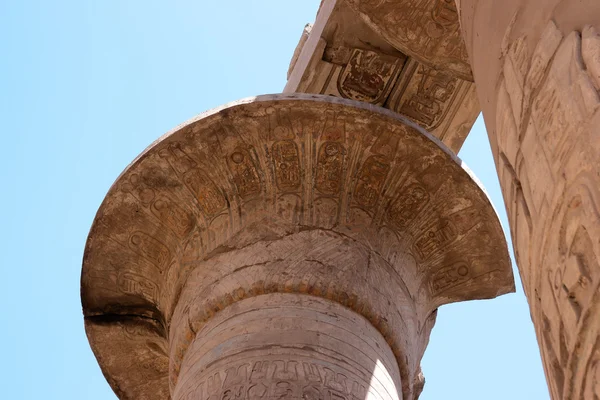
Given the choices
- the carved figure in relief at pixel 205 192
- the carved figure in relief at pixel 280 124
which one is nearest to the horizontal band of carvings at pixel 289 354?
the carved figure in relief at pixel 205 192

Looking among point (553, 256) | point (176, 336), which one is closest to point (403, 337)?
point (176, 336)

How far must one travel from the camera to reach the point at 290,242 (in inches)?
211

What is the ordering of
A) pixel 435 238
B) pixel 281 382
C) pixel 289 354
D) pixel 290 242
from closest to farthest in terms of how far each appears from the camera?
pixel 281 382, pixel 289 354, pixel 290 242, pixel 435 238

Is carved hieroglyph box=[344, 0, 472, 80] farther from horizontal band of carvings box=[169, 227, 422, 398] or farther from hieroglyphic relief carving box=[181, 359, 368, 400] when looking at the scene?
hieroglyphic relief carving box=[181, 359, 368, 400]

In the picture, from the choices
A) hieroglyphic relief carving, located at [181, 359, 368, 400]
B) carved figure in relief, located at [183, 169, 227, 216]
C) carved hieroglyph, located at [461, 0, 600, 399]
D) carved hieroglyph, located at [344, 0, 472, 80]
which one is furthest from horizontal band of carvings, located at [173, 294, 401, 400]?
carved hieroglyph, located at [344, 0, 472, 80]

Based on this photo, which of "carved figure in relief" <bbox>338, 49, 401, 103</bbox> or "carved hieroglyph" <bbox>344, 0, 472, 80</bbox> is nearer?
"carved hieroglyph" <bbox>344, 0, 472, 80</bbox>

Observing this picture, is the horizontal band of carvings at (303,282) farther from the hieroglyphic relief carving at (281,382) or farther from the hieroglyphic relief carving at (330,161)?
the hieroglyphic relief carving at (281,382)

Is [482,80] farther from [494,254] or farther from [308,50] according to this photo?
[308,50]

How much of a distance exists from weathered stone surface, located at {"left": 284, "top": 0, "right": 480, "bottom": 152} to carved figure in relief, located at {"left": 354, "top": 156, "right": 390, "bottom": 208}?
5.10 feet

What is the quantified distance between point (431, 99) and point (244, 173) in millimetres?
2094

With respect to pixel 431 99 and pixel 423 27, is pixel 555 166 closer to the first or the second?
pixel 423 27

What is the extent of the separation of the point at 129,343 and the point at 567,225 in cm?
454

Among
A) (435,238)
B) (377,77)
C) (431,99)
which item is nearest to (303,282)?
(435,238)

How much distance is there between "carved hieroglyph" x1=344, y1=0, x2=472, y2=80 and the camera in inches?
255
